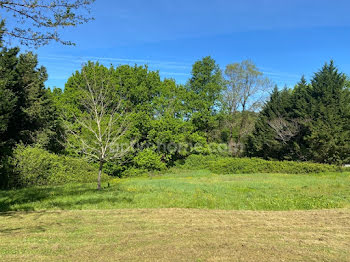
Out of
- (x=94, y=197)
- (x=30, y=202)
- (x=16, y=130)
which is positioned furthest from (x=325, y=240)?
(x=16, y=130)

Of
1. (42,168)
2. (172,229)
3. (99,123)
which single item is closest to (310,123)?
(99,123)

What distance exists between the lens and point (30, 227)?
6.77m

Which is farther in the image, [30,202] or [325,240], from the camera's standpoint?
[30,202]

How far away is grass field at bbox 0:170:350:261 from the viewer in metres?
4.82

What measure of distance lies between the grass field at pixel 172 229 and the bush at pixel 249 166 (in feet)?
56.4

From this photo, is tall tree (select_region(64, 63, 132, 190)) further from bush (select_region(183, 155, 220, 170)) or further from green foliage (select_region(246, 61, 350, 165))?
green foliage (select_region(246, 61, 350, 165))

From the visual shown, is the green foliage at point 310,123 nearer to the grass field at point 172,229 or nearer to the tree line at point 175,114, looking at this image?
the tree line at point 175,114

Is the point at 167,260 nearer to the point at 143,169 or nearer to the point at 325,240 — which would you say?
the point at 325,240

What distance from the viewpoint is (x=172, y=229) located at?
6.61 m

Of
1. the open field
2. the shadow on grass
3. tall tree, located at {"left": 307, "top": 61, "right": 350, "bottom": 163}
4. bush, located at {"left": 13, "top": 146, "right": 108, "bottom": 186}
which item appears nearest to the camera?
the open field

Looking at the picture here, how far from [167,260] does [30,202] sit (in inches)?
321

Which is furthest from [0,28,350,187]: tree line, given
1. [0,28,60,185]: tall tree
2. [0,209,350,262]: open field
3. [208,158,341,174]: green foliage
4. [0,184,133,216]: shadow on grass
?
[0,209,350,262]: open field

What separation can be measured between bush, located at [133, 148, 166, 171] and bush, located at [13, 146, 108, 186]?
11.8 m

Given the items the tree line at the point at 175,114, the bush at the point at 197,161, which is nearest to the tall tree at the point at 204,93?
the tree line at the point at 175,114
